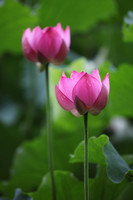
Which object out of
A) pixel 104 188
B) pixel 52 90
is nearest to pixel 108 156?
pixel 104 188

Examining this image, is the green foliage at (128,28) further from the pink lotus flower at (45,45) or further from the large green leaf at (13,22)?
the large green leaf at (13,22)

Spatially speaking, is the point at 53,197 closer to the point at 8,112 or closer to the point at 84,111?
the point at 84,111

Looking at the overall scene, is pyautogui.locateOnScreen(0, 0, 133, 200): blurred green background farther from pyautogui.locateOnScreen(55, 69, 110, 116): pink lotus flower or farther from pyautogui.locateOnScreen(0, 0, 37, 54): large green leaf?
pyautogui.locateOnScreen(55, 69, 110, 116): pink lotus flower

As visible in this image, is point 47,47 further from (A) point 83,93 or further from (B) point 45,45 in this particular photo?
(A) point 83,93

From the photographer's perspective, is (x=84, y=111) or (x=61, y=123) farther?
(x=61, y=123)

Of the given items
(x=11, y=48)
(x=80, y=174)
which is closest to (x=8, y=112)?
(x=11, y=48)

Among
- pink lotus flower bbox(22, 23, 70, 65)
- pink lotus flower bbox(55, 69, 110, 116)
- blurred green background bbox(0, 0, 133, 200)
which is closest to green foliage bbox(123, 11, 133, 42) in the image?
blurred green background bbox(0, 0, 133, 200)
